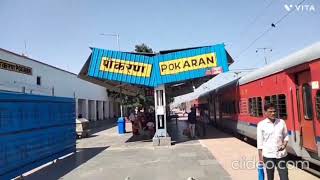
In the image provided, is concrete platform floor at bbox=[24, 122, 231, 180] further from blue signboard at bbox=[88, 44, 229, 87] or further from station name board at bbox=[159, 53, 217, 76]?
station name board at bbox=[159, 53, 217, 76]

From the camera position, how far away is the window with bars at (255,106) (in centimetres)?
1562

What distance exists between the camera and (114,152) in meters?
18.2

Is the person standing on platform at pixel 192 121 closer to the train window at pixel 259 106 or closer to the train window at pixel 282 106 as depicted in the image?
the train window at pixel 259 106

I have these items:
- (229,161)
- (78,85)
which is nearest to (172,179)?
(229,161)

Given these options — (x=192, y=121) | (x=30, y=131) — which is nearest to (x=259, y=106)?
(x=30, y=131)

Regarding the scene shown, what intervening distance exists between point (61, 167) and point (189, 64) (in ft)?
28.8

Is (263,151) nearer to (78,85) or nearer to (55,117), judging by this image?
(55,117)

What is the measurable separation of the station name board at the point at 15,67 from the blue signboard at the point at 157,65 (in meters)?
5.92

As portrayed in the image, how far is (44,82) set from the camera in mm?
31250

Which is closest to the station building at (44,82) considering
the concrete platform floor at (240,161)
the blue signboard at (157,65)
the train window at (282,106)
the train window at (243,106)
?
the blue signboard at (157,65)

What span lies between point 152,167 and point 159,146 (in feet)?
21.4

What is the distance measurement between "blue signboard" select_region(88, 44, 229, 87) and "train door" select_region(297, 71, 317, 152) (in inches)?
395

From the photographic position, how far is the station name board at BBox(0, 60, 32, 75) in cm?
2375

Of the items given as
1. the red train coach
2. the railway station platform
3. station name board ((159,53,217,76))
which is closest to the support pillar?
station name board ((159,53,217,76))
